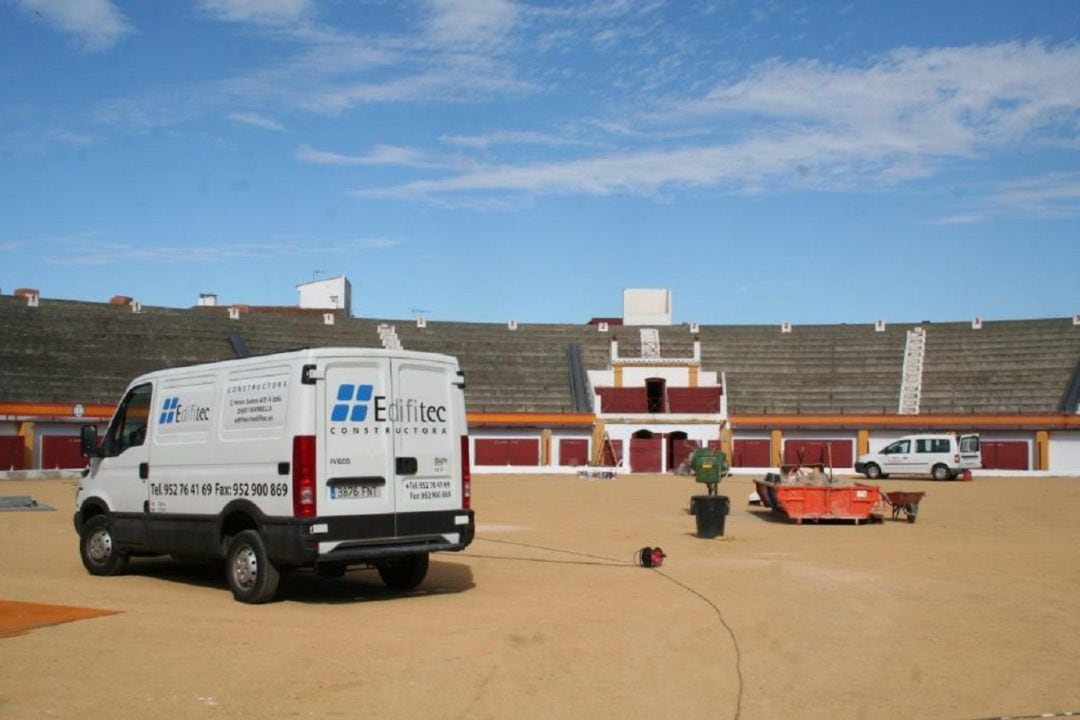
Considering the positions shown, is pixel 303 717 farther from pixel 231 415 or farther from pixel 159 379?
pixel 159 379

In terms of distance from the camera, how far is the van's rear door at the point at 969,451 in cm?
4556

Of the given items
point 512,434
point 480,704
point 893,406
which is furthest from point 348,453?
point 893,406

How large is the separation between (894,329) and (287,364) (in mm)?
59839

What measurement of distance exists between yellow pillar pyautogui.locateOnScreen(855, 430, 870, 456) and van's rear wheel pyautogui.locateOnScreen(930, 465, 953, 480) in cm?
934

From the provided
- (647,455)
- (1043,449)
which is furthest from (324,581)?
(1043,449)

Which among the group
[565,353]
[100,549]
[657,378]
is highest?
[565,353]

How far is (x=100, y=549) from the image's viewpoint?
1434cm

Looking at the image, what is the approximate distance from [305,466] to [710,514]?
33.2 ft

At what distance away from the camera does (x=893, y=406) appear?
58219mm

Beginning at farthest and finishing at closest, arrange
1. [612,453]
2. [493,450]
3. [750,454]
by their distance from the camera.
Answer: [750,454] < [612,453] < [493,450]

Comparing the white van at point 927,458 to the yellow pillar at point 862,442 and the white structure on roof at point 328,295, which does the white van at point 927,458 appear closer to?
the yellow pillar at point 862,442

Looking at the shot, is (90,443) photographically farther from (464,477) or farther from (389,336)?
(389,336)

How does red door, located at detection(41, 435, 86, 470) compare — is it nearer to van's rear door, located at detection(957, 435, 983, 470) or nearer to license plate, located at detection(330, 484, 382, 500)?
van's rear door, located at detection(957, 435, 983, 470)

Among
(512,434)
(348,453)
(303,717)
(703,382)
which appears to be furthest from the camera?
(703,382)
